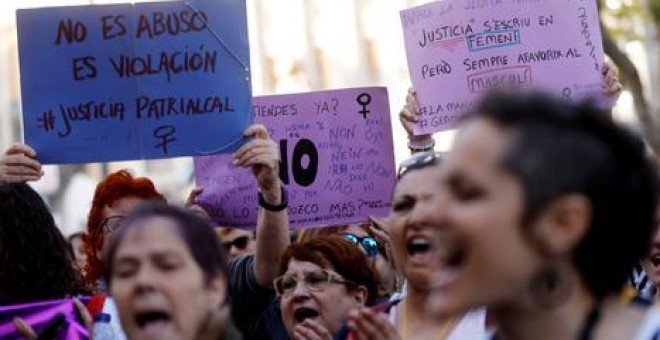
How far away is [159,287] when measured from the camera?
390cm

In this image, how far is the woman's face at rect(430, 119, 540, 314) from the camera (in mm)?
3254

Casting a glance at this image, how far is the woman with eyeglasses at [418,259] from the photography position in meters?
4.93

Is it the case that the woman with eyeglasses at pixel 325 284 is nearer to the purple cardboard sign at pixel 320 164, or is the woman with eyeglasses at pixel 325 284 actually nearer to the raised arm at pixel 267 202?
the raised arm at pixel 267 202

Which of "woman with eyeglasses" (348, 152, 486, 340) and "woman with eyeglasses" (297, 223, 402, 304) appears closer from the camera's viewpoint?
"woman with eyeglasses" (348, 152, 486, 340)

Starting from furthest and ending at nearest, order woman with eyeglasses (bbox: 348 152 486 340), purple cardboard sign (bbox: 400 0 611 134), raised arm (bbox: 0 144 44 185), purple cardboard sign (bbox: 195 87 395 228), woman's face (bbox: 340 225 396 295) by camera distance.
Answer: purple cardboard sign (bbox: 195 87 395 228) < purple cardboard sign (bbox: 400 0 611 134) < woman's face (bbox: 340 225 396 295) < raised arm (bbox: 0 144 44 185) < woman with eyeglasses (bbox: 348 152 486 340)

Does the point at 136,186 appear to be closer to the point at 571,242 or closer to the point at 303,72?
the point at 571,242

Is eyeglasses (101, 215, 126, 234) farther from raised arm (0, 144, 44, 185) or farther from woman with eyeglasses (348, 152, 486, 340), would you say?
woman with eyeglasses (348, 152, 486, 340)

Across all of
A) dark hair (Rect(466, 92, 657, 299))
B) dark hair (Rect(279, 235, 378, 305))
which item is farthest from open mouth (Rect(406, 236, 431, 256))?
dark hair (Rect(466, 92, 657, 299))

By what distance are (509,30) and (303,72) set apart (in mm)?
25593

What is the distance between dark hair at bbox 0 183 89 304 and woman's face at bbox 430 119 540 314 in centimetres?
219

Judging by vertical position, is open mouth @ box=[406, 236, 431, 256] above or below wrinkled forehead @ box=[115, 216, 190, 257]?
below

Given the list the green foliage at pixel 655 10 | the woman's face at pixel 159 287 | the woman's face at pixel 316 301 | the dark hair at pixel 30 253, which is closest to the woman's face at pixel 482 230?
the woman's face at pixel 159 287

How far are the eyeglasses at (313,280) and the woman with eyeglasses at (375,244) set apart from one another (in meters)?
0.23

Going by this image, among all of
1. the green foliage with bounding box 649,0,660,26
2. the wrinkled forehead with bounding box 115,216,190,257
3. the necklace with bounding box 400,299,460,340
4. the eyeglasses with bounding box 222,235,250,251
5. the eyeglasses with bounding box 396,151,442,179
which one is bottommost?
the necklace with bounding box 400,299,460,340
